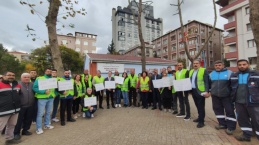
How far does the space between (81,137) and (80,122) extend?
72.5 inches

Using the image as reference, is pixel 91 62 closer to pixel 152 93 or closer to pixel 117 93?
pixel 117 93

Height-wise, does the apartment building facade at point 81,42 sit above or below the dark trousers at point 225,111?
above

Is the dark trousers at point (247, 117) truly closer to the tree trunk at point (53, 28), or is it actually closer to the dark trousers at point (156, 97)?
the dark trousers at point (156, 97)

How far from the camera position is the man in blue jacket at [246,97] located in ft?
14.0

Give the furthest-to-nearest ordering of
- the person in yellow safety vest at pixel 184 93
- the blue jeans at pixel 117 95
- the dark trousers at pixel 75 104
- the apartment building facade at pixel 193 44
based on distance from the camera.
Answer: the apartment building facade at pixel 193 44
the blue jeans at pixel 117 95
the dark trousers at pixel 75 104
the person in yellow safety vest at pixel 184 93

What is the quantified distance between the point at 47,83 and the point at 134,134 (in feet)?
10.8

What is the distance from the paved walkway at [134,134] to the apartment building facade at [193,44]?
39921mm

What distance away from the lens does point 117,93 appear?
32.3ft

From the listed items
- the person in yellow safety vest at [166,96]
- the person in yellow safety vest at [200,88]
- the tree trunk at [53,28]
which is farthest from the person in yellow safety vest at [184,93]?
the tree trunk at [53,28]

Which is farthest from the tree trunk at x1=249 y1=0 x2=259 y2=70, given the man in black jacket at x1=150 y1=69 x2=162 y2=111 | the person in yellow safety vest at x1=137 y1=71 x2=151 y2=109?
the person in yellow safety vest at x1=137 y1=71 x2=151 y2=109

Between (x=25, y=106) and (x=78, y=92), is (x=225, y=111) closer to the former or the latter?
(x=78, y=92)

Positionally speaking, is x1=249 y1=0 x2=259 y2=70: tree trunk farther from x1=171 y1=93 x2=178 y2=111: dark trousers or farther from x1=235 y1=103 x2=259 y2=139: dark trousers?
x1=171 y1=93 x2=178 y2=111: dark trousers

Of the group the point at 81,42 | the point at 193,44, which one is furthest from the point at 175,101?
the point at 81,42

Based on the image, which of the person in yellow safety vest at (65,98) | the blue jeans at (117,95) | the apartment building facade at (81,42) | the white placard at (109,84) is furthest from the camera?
the apartment building facade at (81,42)
